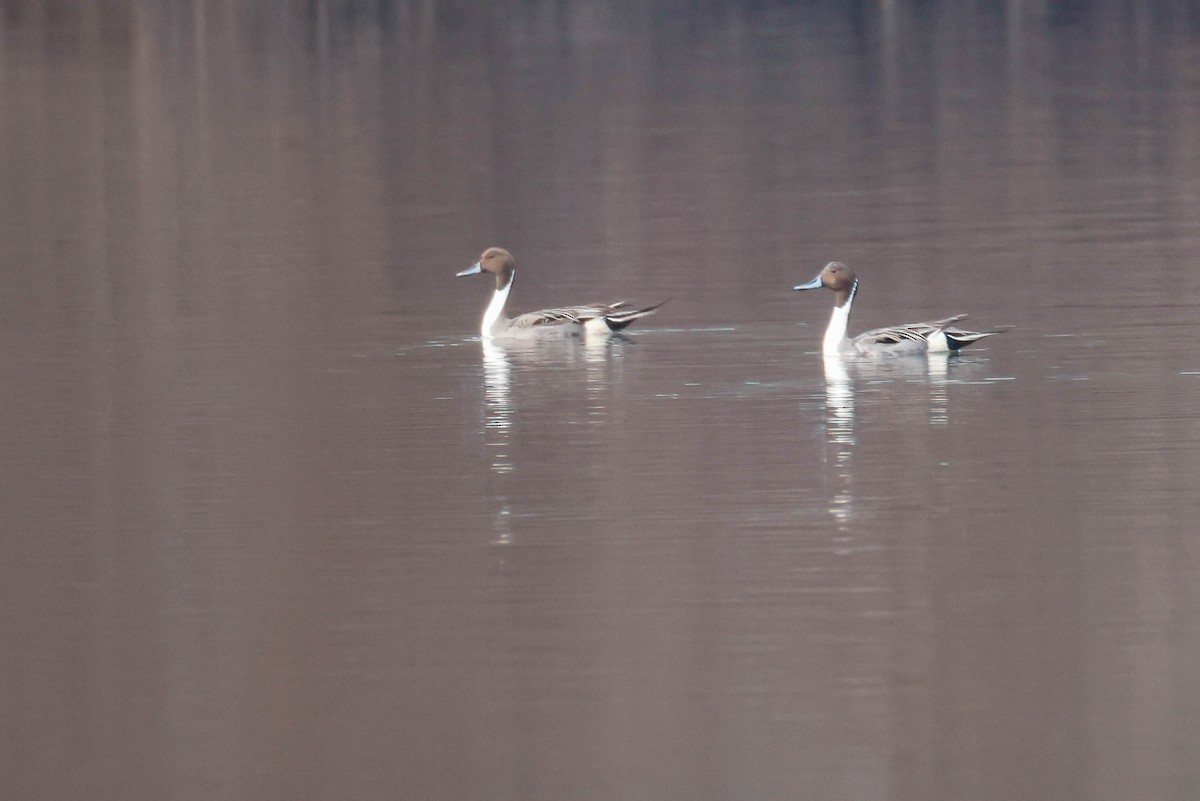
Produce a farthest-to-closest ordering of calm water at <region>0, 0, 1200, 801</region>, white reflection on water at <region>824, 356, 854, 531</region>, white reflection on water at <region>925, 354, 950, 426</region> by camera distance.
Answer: white reflection on water at <region>925, 354, 950, 426</region>, white reflection on water at <region>824, 356, 854, 531</region>, calm water at <region>0, 0, 1200, 801</region>

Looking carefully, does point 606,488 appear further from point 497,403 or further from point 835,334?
point 835,334

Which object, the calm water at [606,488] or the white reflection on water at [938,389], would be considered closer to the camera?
the calm water at [606,488]

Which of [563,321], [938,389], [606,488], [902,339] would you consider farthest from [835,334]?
[606,488]

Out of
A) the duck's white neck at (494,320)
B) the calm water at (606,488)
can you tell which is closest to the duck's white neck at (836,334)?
the calm water at (606,488)

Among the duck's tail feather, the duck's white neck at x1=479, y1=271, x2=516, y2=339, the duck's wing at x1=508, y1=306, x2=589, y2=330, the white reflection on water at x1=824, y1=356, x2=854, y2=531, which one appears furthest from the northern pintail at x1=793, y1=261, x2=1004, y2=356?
the duck's white neck at x1=479, y1=271, x2=516, y2=339

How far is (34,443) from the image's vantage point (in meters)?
14.8

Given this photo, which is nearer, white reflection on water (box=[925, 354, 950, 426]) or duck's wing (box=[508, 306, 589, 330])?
white reflection on water (box=[925, 354, 950, 426])

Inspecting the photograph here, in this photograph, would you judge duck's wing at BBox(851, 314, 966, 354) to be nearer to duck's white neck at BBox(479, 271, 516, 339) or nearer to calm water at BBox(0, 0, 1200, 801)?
calm water at BBox(0, 0, 1200, 801)

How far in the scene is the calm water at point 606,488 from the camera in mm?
9062

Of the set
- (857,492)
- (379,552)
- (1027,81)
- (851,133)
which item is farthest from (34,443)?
(1027,81)

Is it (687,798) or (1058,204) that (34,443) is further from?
(1058,204)

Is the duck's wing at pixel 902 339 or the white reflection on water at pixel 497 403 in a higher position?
the duck's wing at pixel 902 339

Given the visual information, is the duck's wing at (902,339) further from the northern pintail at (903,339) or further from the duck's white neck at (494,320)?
the duck's white neck at (494,320)

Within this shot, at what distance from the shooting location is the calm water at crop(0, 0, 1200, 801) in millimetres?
9062
